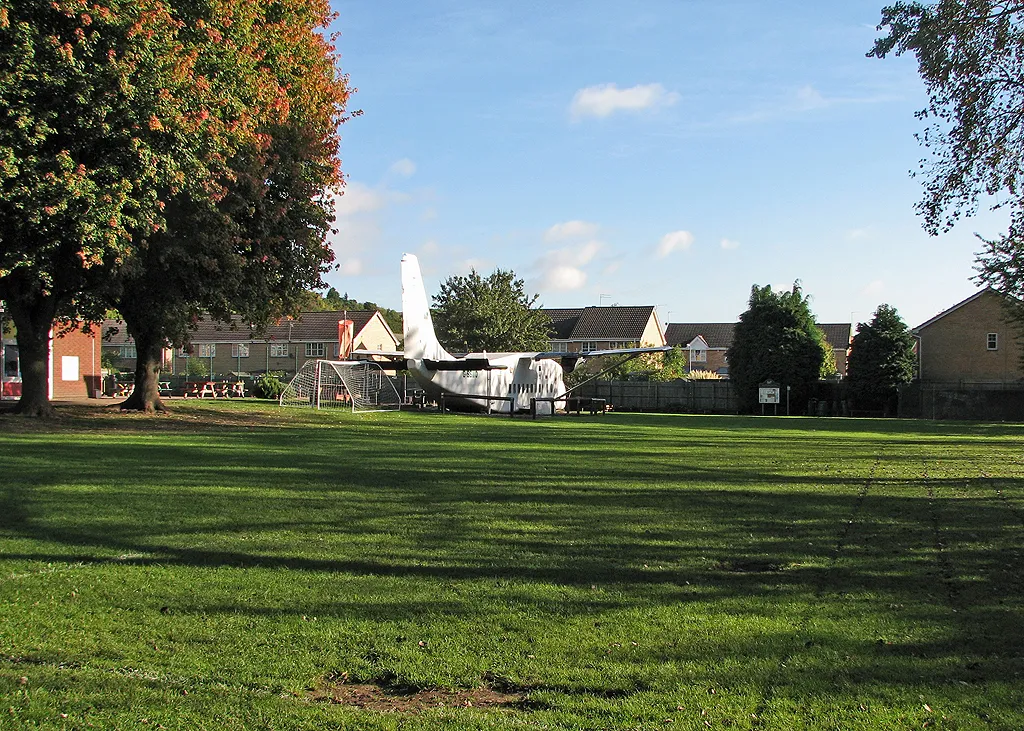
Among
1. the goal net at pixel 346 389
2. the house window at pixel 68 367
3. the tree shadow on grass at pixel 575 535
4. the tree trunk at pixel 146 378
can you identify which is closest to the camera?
the tree shadow on grass at pixel 575 535

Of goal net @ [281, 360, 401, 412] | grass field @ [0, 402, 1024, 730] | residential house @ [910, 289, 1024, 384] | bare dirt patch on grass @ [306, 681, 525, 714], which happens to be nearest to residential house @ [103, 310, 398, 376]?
goal net @ [281, 360, 401, 412]

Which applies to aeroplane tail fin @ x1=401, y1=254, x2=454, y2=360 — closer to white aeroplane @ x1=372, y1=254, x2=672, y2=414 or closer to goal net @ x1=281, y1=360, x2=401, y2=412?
white aeroplane @ x1=372, y1=254, x2=672, y2=414

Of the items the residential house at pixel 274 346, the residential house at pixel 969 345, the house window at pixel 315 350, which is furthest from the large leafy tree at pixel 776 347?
the house window at pixel 315 350

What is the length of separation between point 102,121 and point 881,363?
44.6m

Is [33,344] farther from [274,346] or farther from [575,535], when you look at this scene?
[274,346]

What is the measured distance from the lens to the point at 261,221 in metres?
26.3

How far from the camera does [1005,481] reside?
14078mm

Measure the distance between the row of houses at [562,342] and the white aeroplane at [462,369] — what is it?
531 centimetres

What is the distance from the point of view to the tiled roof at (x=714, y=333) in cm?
9969

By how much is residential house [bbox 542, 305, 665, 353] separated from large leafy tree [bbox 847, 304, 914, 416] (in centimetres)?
3746

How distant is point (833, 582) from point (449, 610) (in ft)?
9.56

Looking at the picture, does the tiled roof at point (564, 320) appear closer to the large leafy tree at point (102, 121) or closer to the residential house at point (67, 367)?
the residential house at point (67, 367)

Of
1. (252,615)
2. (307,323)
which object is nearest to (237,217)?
(252,615)

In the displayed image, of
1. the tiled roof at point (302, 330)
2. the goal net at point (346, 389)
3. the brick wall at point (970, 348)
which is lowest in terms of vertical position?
the goal net at point (346, 389)
